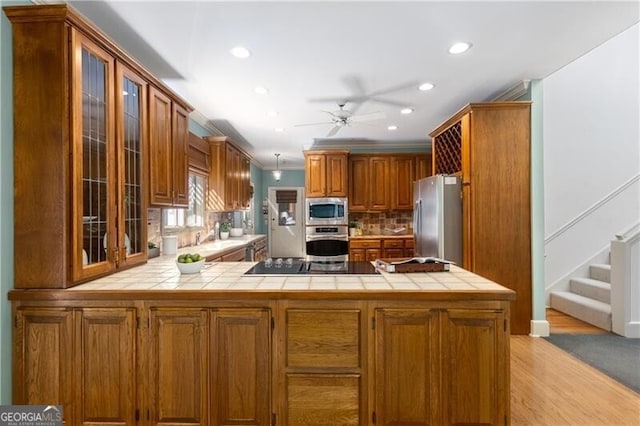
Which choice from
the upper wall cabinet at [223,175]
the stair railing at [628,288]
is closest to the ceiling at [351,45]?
the upper wall cabinet at [223,175]

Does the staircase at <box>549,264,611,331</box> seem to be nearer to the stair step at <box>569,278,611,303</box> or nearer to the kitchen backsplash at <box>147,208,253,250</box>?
the stair step at <box>569,278,611,303</box>

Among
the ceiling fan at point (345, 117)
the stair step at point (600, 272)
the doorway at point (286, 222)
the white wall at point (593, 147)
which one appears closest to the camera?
the ceiling fan at point (345, 117)

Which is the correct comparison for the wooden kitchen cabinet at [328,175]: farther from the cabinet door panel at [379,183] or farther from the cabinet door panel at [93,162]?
the cabinet door panel at [93,162]

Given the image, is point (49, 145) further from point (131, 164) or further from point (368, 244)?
point (368, 244)

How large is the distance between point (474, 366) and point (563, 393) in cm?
118

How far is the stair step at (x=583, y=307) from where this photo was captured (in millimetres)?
3553

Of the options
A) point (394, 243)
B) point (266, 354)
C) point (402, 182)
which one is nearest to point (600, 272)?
point (394, 243)

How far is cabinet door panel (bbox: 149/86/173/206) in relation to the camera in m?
2.55

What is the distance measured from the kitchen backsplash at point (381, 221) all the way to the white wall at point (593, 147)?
87.2 inches

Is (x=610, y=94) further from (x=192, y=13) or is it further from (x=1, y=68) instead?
(x=1, y=68)

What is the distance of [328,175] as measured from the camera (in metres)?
5.68

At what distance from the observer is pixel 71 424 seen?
67.0 inches

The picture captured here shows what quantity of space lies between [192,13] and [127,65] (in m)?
0.58

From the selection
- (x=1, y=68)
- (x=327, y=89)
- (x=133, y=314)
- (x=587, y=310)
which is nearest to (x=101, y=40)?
(x=1, y=68)
